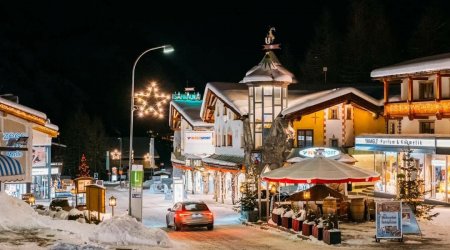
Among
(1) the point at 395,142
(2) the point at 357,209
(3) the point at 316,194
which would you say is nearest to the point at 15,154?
(3) the point at 316,194

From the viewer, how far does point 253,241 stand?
26.1 metres

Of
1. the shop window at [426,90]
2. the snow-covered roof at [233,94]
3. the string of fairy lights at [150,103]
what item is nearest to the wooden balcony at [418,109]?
the shop window at [426,90]

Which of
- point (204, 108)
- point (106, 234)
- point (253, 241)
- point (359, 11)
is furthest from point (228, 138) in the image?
point (359, 11)

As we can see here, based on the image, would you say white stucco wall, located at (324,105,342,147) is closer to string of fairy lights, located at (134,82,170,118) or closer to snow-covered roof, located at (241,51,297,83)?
snow-covered roof, located at (241,51,297,83)

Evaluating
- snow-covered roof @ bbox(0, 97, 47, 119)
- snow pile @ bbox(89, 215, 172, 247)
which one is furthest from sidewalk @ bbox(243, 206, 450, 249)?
snow-covered roof @ bbox(0, 97, 47, 119)

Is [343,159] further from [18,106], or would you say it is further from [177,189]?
[18,106]

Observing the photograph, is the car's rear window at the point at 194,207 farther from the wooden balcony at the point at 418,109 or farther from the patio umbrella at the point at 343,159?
the wooden balcony at the point at 418,109

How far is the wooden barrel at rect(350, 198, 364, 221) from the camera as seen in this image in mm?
30453

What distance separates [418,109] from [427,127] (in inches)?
68.6

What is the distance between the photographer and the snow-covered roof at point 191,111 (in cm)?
5847

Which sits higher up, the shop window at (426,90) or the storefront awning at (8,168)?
the shop window at (426,90)

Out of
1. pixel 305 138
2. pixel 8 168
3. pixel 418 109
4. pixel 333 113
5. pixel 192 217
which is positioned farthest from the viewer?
pixel 333 113

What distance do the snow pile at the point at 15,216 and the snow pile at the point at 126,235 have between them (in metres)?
3.78

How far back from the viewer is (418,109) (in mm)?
41625
